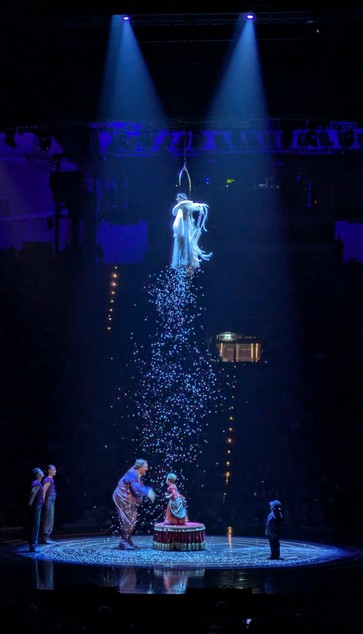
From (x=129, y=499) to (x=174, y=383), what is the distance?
21.5 ft

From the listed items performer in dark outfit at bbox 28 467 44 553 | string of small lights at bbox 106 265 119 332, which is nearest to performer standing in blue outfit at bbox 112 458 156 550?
performer in dark outfit at bbox 28 467 44 553

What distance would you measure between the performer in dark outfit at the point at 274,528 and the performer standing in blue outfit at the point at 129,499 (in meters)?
1.71

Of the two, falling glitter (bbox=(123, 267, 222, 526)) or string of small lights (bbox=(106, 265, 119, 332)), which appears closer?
falling glitter (bbox=(123, 267, 222, 526))

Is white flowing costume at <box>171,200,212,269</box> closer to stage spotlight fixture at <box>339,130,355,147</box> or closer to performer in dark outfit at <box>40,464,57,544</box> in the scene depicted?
performer in dark outfit at <box>40,464,57,544</box>

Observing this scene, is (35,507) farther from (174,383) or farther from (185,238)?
(174,383)

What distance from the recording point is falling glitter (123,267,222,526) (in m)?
17.3

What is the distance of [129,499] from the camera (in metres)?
11.8

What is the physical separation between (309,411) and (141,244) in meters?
4.77

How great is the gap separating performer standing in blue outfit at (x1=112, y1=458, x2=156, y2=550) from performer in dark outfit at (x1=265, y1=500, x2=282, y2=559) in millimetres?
1711

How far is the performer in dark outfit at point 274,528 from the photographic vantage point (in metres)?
10.6

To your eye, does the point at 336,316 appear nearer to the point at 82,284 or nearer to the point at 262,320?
the point at 262,320

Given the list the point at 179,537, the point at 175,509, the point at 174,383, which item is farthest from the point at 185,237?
the point at 174,383

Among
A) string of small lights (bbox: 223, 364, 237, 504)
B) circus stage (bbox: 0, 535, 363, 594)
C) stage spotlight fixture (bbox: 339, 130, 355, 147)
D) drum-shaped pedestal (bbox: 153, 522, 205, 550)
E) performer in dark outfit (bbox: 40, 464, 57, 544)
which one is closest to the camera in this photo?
circus stage (bbox: 0, 535, 363, 594)

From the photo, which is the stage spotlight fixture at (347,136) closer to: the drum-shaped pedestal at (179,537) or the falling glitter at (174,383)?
the falling glitter at (174,383)
